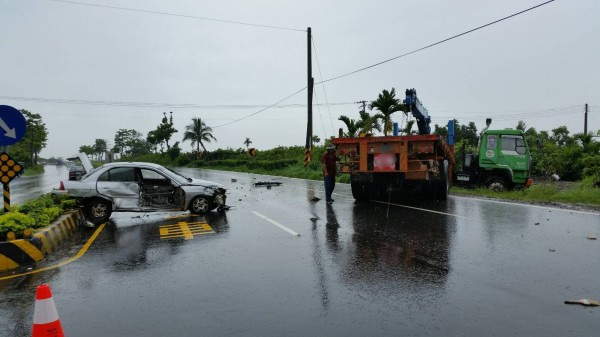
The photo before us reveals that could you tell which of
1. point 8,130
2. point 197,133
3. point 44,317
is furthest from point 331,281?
point 197,133

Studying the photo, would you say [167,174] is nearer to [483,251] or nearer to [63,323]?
[63,323]

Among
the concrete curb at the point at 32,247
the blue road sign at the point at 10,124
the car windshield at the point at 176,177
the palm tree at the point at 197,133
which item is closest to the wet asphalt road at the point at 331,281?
the concrete curb at the point at 32,247

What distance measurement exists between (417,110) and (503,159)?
4.50 metres

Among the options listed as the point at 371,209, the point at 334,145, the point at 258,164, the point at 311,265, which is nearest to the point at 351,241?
the point at 311,265

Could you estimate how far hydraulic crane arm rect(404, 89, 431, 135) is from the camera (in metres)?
14.4

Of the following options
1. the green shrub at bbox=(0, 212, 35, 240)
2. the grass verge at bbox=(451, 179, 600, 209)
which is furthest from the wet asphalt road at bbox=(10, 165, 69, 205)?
the grass verge at bbox=(451, 179, 600, 209)

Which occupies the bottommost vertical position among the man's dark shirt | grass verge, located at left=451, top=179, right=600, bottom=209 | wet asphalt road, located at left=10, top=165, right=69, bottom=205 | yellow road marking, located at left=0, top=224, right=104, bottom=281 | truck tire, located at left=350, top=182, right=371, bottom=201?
wet asphalt road, located at left=10, top=165, right=69, bottom=205

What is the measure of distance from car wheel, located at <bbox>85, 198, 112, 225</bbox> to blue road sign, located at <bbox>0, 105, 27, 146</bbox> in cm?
313

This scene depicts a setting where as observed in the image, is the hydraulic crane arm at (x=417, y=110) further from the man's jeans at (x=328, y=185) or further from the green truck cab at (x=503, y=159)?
the man's jeans at (x=328, y=185)

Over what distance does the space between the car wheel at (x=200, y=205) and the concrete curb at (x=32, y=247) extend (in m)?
3.35

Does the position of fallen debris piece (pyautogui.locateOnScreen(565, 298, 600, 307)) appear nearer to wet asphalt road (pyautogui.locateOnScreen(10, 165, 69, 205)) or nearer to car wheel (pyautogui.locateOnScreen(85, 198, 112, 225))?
car wheel (pyautogui.locateOnScreen(85, 198, 112, 225))

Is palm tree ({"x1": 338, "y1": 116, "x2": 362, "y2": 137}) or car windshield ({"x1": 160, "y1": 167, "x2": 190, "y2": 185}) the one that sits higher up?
palm tree ({"x1": 338, "y1": 116, "x2": 362, "y2": 137})

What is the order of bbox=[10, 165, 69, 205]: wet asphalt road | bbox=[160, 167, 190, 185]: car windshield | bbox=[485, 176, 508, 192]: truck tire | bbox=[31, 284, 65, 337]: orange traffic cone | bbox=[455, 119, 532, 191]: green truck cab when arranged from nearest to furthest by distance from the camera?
bbox=[31, 284, 65, 337]: orange traffic cone < bbox=[160, 167, 190, 185]: car windshield < bbox=[455, 119, 532, 191]: green truck cab < bbox=[485, 176, 508, 192]: truck tire < bbox=[10, 165, 69, 205]: wet asphalt road

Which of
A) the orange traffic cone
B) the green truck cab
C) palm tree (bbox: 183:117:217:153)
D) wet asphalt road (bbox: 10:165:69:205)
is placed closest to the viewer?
the orange traffic cone
